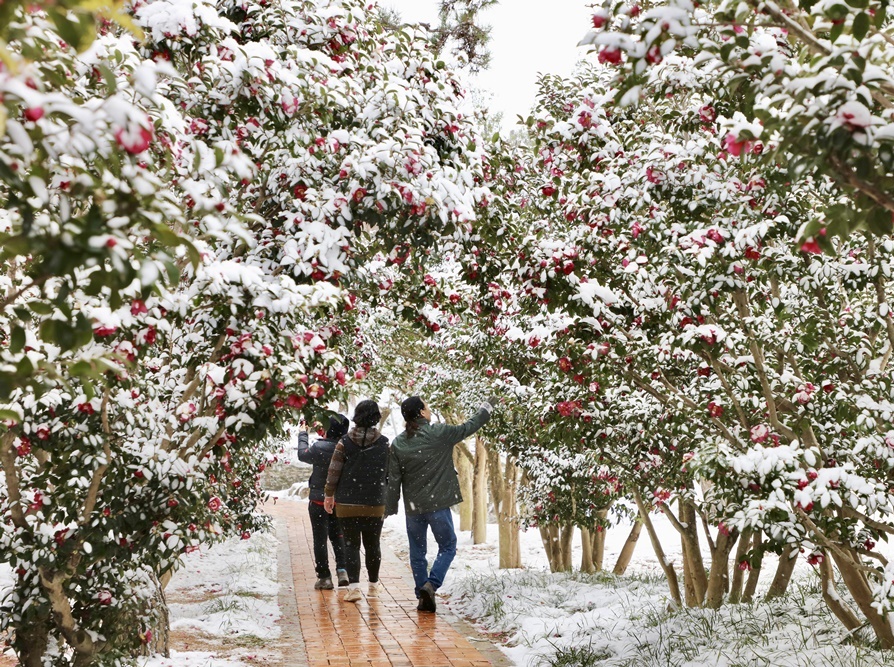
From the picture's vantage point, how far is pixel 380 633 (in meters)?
6.02

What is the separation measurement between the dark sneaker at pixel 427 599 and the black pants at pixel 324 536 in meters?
1.24

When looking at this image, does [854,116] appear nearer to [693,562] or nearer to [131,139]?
[131,139]

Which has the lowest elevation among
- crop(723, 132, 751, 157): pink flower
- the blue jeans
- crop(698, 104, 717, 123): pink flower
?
the blue jeans

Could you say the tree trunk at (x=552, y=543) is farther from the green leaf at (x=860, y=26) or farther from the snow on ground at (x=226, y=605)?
the green leaf at (x=860, y=26)

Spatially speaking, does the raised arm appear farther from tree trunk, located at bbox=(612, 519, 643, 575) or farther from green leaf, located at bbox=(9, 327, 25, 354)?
green leaf, located at bbox=(9, 327, 25, 354)

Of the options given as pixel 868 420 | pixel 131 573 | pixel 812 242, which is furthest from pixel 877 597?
pixel 131 573

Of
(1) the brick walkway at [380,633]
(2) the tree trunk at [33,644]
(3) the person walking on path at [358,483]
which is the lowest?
(1) the brick walkway at [380,633]

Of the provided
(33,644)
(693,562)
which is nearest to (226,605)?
(33,644)

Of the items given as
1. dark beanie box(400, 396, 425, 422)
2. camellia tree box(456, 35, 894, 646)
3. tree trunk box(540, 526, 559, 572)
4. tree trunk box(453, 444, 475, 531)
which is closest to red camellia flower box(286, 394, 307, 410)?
camellia tree box(456, 35, 894, 646)

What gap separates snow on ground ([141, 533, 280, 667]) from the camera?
5.46m

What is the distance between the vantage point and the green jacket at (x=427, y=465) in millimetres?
6773

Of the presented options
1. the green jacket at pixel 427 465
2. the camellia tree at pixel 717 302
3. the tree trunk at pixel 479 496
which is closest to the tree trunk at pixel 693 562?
the camellia tree at pixel 717 302

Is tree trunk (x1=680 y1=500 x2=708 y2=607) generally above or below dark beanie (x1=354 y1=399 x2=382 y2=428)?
below

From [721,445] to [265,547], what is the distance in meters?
9.82
